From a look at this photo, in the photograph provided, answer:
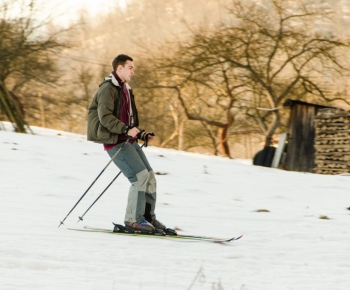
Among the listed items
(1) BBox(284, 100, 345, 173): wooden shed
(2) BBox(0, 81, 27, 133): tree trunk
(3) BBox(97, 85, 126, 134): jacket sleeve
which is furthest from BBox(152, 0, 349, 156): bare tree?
(3) BBox(97, 85, 126, 134): jacket sleeve

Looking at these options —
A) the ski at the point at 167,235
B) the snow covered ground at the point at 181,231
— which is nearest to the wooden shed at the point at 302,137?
the snow covered ground at the point at 181,231

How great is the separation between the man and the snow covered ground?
0.32 metres

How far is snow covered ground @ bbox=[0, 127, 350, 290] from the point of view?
479 centimetres

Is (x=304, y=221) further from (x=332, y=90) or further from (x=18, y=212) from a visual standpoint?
(x=332, y=90)

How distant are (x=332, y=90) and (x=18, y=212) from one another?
91.9 feet

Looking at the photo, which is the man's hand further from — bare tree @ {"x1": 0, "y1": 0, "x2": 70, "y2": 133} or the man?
bare tree @ {"x1": 0, "y1": 0, "x2": 70, "y2": 133}

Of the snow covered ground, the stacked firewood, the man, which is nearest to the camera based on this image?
the snow covered ground

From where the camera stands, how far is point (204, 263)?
5.54 metres

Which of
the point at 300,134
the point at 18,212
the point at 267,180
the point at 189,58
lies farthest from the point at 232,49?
the point at 18,212

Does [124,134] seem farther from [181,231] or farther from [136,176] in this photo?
[181,231]

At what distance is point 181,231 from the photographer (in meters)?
7.47

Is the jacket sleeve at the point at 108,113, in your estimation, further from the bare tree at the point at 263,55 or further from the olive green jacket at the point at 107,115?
the bare tree at the point at 263,55

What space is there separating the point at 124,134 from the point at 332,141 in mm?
16960

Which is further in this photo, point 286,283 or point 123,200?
point 123,200
